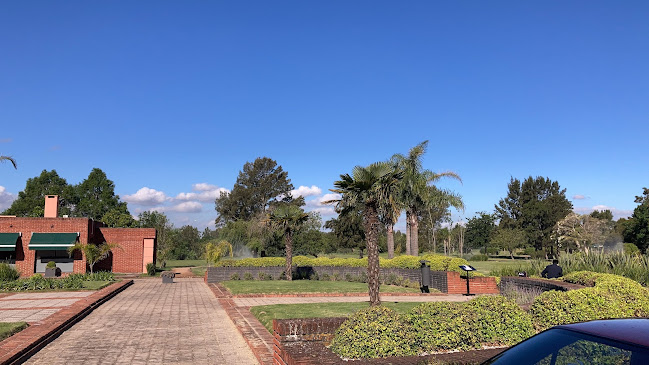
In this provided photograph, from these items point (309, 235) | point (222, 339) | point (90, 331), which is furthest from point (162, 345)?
point (309, 235)

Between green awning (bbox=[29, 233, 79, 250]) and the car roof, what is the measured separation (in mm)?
32857

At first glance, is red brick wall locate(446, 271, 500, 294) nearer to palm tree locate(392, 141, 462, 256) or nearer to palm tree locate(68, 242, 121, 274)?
palm tree locate(392, 141, 462, 256)

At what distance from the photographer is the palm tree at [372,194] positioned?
1112cm

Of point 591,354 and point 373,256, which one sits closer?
Answer: point 591,354

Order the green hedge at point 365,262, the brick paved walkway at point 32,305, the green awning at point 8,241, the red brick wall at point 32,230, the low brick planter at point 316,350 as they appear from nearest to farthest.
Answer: the low brick planter at point 316,350
the brick paved walkway at point 32,305
the green hedge at point 365,262
the green awning at point 8,241
the red brick wall at point 32,230

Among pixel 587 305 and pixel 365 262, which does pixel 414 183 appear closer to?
pixel 365 262

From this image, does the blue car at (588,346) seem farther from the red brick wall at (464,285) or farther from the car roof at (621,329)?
the red brick wall at (464,285)

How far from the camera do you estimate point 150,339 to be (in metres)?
Answer: 8.91

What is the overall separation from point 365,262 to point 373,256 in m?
12.8

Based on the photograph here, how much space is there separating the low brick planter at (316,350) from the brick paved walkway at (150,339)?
74.4 inches

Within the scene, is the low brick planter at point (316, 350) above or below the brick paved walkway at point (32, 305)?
above

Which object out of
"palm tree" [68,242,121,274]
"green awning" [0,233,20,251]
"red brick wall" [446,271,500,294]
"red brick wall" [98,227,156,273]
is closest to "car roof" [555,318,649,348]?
"red brick wall" [446,271,500,294]

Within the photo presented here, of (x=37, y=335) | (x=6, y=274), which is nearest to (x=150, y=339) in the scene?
(x=37, y=335)

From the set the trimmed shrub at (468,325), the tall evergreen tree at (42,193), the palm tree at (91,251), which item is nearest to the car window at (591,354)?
the trimmed shrub at (468,325)
